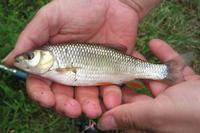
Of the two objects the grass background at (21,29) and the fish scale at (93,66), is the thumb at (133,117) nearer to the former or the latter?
the fish scale at (93,66)

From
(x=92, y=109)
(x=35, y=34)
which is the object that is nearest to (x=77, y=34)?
(x=35, y=34)

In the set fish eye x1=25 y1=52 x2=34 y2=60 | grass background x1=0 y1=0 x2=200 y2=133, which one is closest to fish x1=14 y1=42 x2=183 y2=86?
fish eye x1=25 y1=52 x2=34 y2=60

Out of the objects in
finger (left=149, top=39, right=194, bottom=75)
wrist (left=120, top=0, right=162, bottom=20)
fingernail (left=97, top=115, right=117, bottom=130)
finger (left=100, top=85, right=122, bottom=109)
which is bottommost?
fingernail (left=97, top=115, right=117, bottom=130)

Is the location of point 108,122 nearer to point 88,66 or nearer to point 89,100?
point 89,100

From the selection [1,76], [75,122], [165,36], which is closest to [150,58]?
[165,36]

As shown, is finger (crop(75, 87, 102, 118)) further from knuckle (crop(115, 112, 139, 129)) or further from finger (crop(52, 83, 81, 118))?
knuckle (crop(115, 112, 139, 129))

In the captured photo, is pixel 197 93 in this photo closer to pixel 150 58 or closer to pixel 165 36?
pixel 150 58

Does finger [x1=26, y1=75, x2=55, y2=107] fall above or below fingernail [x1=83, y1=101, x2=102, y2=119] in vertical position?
above

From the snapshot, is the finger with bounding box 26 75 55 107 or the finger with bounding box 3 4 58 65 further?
the finger with bounding box 3 4 58 65
